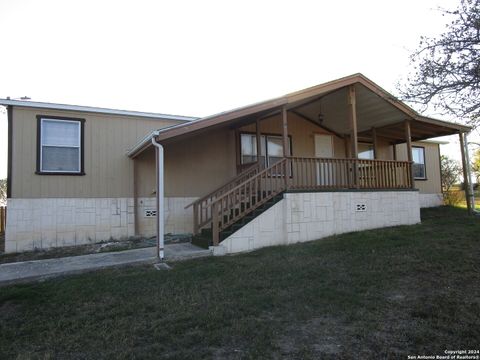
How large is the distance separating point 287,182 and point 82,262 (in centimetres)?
465

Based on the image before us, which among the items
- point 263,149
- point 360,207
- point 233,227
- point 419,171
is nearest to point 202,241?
point 233,227

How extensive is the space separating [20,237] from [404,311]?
8025 mm

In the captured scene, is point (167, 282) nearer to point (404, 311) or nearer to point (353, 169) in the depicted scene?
point (404, 311)

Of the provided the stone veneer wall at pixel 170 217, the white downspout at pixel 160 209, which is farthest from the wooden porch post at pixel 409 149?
the white downspout at pixel 160 209

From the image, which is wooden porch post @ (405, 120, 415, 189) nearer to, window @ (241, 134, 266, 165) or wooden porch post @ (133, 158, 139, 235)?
window @ (241, 134, 266, 165)

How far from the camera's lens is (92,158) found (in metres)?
8.29

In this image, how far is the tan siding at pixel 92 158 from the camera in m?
7.63

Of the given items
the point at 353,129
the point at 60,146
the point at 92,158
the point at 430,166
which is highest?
the point at 353,129

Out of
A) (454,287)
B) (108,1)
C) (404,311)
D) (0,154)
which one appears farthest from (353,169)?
(0,154)

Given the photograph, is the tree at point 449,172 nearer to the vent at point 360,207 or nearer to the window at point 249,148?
the vent at point 360,207

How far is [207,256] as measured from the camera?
21.5ft

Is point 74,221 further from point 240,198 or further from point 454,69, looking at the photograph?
point 454,69

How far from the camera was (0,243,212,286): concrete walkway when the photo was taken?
5.32 meters

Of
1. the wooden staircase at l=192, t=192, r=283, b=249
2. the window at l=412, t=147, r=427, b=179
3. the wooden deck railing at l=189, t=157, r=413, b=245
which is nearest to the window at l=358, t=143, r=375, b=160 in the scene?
the wooden deck railing at l=189, t=157, r=413, b=245
